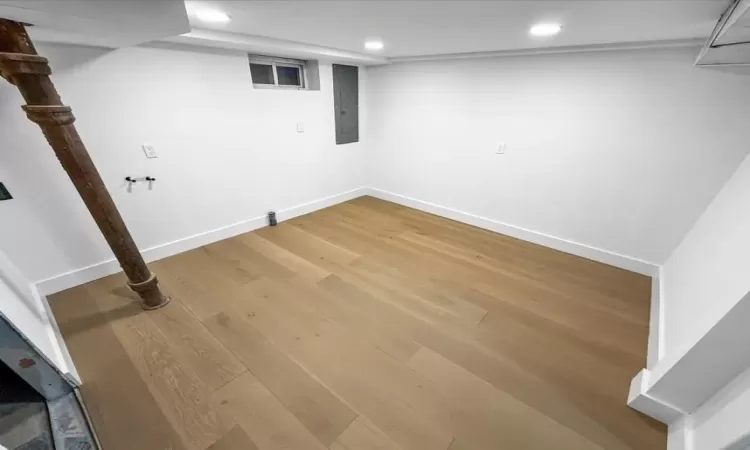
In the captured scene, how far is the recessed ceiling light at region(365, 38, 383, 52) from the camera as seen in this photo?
2.27 metres

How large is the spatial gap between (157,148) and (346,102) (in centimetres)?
223

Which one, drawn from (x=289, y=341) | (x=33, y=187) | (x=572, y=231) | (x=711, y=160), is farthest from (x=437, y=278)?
→ (x=33, y=187)

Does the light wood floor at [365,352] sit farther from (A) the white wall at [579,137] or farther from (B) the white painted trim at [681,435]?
(A) the white wall at [579,137]

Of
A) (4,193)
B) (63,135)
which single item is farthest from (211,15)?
(4,193)

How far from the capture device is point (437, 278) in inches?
98.3

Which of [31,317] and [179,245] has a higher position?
[31,317]

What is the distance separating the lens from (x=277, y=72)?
3.14 m

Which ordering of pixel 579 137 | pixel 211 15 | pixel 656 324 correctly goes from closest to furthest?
pixel 211 15, pixel 656 324, pixel 579 137

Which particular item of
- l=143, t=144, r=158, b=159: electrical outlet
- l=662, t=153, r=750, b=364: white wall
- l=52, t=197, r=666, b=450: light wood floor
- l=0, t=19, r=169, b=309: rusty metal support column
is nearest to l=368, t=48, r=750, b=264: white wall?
l=662, t=153, r=750, b=364: white wall

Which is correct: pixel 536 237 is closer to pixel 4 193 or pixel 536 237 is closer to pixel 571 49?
pixel 571 49

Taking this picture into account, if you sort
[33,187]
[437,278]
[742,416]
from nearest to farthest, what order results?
1. [742,416]
2. [33,187]
3. [437,278]

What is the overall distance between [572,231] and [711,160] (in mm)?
A: 1063

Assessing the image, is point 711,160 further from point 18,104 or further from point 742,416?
point 18,104

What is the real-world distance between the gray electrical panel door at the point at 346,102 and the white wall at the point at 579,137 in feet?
1.03
